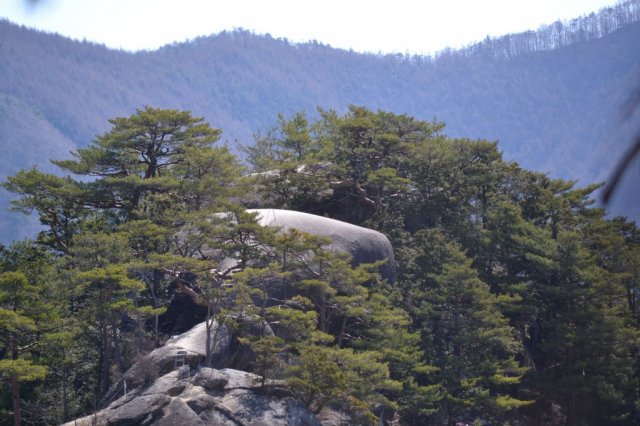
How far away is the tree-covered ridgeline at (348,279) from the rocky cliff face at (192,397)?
1.68 ft

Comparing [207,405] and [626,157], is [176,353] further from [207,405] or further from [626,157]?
[626,157]

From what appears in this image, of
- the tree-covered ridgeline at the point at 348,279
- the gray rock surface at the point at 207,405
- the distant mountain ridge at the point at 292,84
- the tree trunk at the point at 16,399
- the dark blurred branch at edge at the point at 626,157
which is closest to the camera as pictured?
the dark blurred branch at edge at the point at 626,157

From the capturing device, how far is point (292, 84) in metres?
113

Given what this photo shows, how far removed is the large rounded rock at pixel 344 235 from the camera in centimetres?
2181

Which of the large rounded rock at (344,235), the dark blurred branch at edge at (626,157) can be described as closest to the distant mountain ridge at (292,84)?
the large rounded rock at (344,235)

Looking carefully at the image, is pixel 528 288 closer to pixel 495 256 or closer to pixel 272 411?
pixel 495 256


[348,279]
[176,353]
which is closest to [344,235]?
[348,279]

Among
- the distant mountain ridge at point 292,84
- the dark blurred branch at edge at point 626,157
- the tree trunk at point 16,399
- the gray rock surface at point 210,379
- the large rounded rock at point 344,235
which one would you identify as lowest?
the tree trunk at point 16,399

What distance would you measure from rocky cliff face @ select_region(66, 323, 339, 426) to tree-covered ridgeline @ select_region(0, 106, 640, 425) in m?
0.51

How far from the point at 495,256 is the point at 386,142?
18.2ft

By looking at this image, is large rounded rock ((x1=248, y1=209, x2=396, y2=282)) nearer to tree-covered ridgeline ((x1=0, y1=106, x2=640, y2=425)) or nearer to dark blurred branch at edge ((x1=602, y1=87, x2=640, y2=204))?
tree-covered ridgeline ((x1=0, y1=106, x2=640, y2=425))

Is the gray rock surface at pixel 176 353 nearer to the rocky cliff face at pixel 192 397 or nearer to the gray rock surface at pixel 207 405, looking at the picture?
the rocky cliff face at pixel 192 397

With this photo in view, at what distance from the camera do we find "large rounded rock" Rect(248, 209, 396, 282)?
71.6 ft

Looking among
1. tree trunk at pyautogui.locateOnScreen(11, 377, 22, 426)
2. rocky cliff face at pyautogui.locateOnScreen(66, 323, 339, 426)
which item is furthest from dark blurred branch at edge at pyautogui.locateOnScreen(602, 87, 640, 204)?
tree trunk at pyautogui.locateOnScreen(11, 377, 22, 426)
